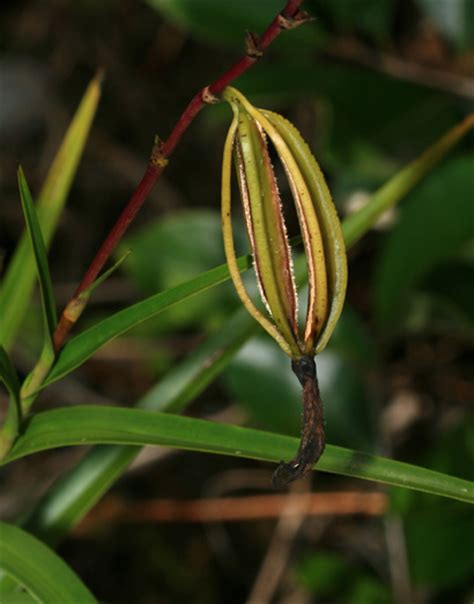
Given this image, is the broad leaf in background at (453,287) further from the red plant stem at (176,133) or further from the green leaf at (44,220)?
the red plant stem at (176,133)

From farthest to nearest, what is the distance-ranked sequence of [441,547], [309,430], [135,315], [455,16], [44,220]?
[455,16], [441,547], [44,220], [135,315], [309,430]

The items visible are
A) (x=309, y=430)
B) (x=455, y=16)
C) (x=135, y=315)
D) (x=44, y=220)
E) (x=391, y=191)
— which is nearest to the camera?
(x=309, y=430)

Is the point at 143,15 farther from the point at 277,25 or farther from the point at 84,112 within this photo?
A: the point at 277,25

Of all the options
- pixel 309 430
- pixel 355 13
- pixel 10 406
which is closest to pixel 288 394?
pixel 355 13

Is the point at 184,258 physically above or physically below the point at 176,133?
below

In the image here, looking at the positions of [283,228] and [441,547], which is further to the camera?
[441,547]

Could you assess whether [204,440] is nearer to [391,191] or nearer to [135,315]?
[135,315]

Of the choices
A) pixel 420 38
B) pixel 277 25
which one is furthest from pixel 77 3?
pixel 277 25

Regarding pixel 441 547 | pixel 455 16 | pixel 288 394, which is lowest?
pixel 441 547
